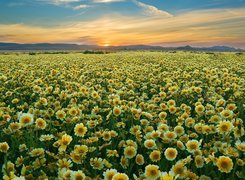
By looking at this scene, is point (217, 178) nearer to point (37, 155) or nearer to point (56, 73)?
point (37, 155)

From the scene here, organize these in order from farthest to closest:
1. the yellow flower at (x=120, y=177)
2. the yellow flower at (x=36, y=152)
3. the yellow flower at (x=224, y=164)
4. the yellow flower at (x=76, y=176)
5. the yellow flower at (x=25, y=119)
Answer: the yellow flower at (x=25, y=119) < the yellow flower at (x=36, y=152) < the yellow flower at (x=224, y=164) < the yellow flower at (x=76, y=176) < the yellow flower at (x=120, y=177)

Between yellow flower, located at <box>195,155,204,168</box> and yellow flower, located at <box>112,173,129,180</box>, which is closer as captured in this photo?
yellow flower, located at <box>112,173,129,180</box>

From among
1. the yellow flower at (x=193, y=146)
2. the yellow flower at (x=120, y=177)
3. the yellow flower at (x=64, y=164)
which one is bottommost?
the yellow flower at (x=64, y=164)

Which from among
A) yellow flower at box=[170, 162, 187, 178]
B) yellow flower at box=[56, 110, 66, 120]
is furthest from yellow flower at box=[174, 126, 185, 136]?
yellow flower at box=[56, 110, 66, 120]

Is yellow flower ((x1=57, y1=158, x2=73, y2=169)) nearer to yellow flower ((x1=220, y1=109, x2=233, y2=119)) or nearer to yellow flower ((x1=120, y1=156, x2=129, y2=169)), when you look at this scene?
yellow flower ((x1=120, y1=156, x2=129, y2=169))

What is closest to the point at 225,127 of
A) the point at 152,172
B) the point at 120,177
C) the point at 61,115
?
the point at 152,172

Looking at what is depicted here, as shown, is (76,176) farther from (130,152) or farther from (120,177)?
(130,152)

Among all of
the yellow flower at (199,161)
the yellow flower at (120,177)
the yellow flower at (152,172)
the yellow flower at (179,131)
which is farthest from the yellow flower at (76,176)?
the yellow flower at (179,131)

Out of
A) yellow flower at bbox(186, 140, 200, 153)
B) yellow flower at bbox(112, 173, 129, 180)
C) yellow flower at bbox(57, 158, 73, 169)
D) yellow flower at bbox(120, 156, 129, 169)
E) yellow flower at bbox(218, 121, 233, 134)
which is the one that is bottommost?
yellow flower at bbox(120, 156, 129, 169)

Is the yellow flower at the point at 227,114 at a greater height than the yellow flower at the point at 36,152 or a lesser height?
greater

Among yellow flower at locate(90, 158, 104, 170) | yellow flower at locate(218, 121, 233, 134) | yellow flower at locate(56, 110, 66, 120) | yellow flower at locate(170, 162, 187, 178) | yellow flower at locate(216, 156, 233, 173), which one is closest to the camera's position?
yellow flower at locate(170, 162, 187, 178)

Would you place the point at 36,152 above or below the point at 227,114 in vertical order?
below

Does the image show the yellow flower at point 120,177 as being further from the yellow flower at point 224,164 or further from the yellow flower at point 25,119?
the yellow flower at point 25,119

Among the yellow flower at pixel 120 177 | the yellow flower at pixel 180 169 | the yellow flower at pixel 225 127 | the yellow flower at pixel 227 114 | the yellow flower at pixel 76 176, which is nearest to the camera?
the yellow flower at pixel 120 177
